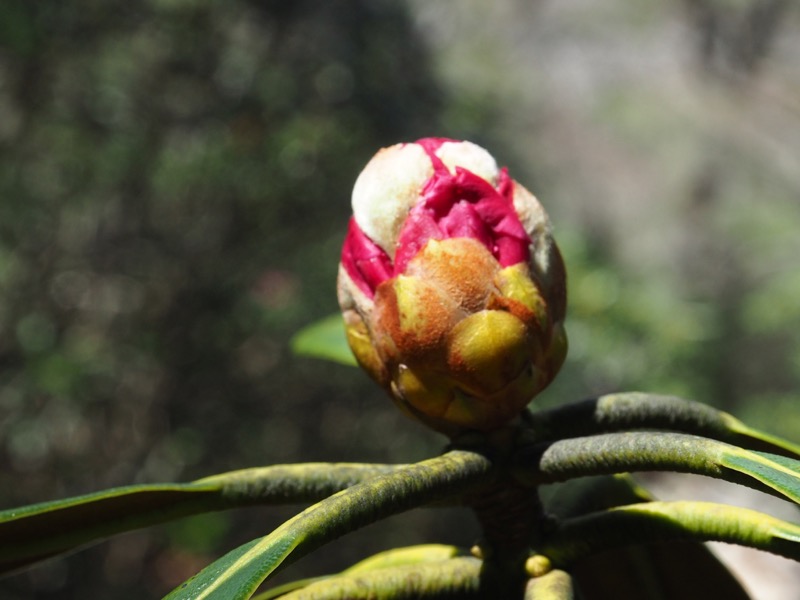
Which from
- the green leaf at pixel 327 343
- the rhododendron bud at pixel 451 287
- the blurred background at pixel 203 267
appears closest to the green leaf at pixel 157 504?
the rhododendron bud at pixel 451 287

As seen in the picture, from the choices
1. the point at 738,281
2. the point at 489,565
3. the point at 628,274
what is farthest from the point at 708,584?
the point at 738,281

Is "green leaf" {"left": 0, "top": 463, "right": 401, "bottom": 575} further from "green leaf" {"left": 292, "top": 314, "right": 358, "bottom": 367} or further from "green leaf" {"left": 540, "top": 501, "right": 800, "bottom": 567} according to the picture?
"green leaf" {"left": 292, "top": 314, "right": 358, "bottom": 367}

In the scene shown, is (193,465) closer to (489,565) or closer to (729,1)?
(489,565)

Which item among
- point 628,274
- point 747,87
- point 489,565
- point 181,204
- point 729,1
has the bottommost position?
point 489,565

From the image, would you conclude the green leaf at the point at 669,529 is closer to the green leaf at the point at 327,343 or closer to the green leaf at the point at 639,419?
the green leaf at the point at 639,419

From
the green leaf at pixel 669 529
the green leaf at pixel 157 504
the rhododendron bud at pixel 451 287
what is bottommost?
the green leaf at pixel 157 504

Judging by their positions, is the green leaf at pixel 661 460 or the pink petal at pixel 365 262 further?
the pink petal at pixel 365 262
